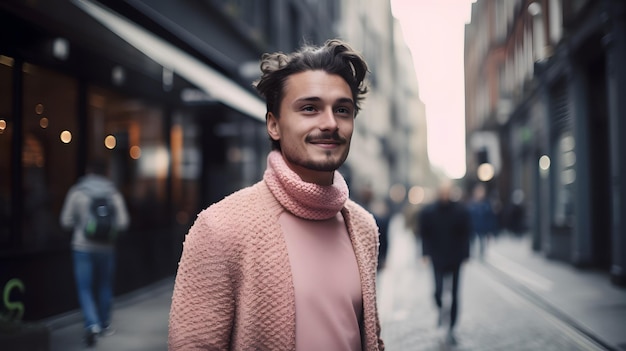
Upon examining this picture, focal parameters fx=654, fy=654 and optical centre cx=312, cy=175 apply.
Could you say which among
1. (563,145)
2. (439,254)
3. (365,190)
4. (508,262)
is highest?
(563,145)

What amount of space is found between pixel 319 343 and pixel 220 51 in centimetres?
1346

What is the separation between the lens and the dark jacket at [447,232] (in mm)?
8914

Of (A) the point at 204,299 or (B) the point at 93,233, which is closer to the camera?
(A) the point at 204,299

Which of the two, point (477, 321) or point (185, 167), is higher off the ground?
point (185, 167)

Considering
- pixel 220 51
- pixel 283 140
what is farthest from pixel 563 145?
pixel 283 140

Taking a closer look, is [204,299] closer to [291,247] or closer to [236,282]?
[236,282]

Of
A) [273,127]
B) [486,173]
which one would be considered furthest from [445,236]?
[486,173]

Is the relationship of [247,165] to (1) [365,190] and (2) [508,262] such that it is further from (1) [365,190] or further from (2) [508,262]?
(2) [508,262]

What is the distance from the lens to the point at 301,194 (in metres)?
1.93

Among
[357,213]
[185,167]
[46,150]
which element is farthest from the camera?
[185,167]

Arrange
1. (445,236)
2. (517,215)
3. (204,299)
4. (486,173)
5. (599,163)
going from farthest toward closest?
(486,173)
(517,215)
(599,163)
(445,236)
(204,299)

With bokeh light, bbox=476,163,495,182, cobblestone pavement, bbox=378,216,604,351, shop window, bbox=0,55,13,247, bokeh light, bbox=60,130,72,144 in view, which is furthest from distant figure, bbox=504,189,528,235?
shop window, bbox=0,55,13,247

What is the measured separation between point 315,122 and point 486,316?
902 centimetres

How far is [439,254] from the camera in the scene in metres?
8.98
